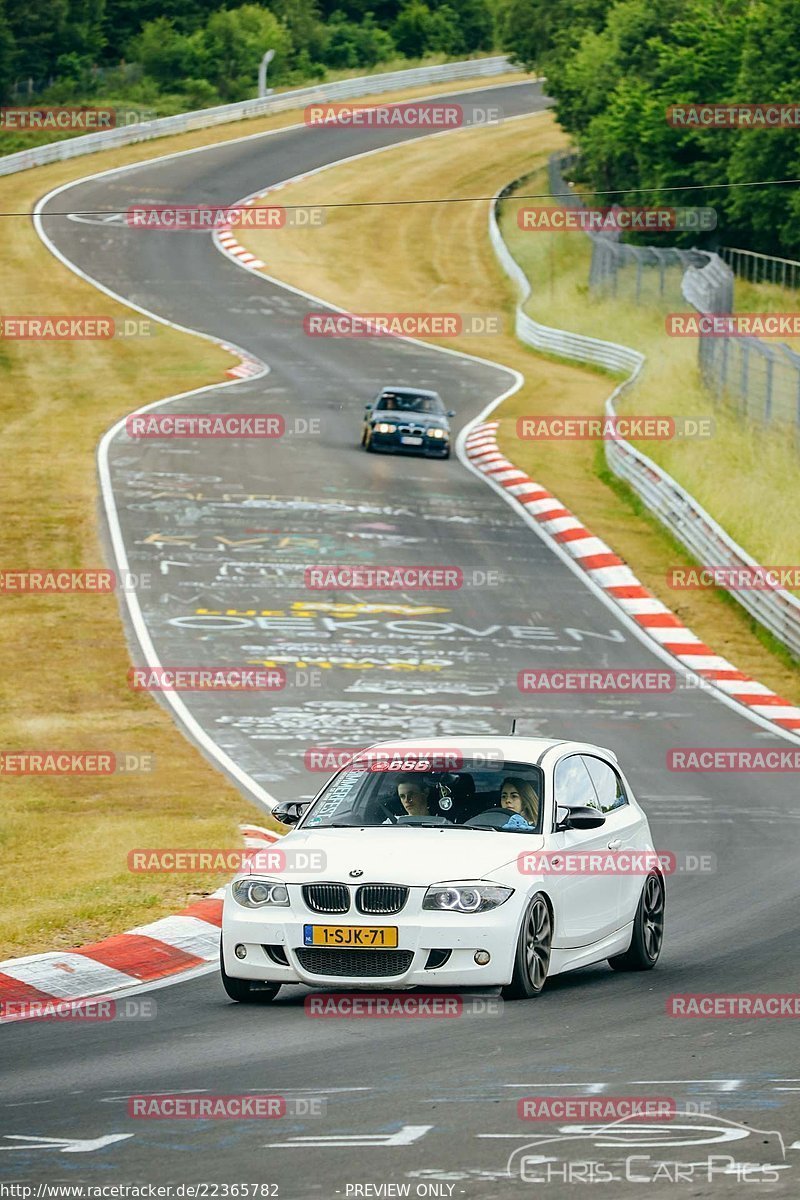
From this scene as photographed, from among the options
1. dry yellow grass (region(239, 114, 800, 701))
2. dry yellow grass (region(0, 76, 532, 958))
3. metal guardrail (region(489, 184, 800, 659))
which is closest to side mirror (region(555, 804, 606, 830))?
dry yellow grass (region(0, 76, 532, 958))

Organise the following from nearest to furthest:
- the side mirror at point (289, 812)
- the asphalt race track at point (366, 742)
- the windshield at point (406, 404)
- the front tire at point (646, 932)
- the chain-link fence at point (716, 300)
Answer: the asphalt race track at point (366, 742) → the side mirror at point (289, 812) → the front tire at point (646, 932) → the chain-link fence at point (716, 300) → the windshield at point (406, 404)

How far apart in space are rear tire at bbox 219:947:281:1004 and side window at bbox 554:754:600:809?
206 cm

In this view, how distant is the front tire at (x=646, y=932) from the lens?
1215cm

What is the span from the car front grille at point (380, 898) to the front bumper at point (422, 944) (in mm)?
53

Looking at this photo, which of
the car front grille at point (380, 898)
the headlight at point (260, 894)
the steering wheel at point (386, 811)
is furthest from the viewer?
the steering wheel at point (386, 811)

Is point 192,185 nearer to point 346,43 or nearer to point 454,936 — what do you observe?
point 346,43

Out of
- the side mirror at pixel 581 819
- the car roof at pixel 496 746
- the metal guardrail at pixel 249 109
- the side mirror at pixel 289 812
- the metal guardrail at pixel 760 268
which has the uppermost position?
the car roof at pixel 496 746

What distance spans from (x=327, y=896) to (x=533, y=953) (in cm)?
117

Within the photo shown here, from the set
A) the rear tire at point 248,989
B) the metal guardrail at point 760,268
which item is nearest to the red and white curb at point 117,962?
the rear tire at point 248,989

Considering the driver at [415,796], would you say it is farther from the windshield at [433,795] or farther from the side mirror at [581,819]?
the side mirror at [581,819]

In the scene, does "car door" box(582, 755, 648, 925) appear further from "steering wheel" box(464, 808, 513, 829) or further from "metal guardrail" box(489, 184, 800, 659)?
"metal guardrail" box(489, 184, 800, 659)

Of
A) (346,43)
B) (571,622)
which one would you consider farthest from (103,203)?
(571,622)

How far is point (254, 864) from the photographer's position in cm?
1118

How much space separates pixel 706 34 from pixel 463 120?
34257 mm
